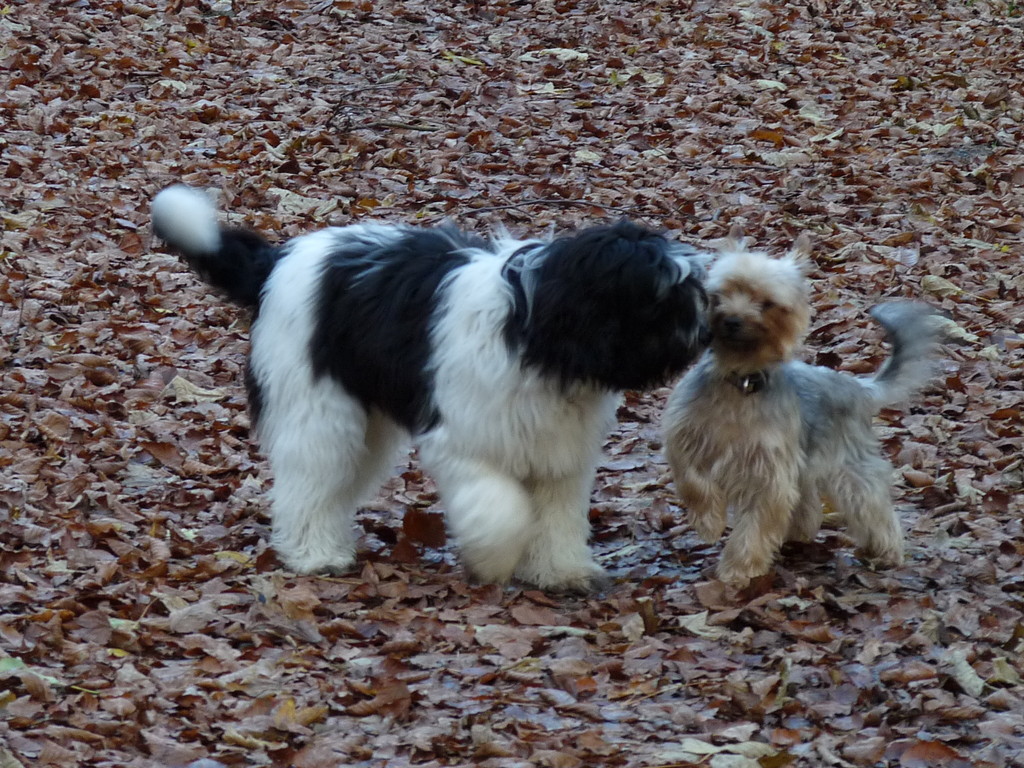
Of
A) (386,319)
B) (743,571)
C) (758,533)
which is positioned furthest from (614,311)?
(743,571)

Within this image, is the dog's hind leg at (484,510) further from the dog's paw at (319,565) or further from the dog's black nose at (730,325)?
→ the dog's black nose at (730,325)

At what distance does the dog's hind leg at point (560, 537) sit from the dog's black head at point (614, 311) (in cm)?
55

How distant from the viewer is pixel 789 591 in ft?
16.9

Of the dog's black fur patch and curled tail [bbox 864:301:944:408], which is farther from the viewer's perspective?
curled tail [bbox 864:301:944:408]

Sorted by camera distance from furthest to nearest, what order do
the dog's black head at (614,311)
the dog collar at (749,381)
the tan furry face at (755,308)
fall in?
the dog collar at (749,381), the tan furry face at (755,308), the dog's black head at (614,311)

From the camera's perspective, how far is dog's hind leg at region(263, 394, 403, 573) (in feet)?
17.6

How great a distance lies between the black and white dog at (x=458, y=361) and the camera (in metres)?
4.74

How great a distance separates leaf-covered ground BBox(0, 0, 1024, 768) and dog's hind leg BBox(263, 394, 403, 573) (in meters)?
0.18

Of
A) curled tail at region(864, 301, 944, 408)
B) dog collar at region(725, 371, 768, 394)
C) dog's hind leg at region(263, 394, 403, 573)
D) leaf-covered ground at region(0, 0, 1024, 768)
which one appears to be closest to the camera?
leaf-covered ground at region(0, 0, 1024, 768)

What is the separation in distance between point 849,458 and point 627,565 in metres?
0.99

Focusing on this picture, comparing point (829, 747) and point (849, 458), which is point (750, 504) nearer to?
point (849, 458)

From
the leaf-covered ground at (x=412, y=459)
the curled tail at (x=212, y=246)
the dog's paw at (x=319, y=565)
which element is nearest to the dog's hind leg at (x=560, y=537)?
the leaf-covered ground at (x=412, y=459)

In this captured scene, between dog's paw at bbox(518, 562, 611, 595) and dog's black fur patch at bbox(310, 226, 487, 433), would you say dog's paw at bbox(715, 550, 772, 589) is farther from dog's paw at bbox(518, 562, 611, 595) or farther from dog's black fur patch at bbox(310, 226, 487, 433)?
dog's black fur patch at bbox(310, 226, 487, 433)

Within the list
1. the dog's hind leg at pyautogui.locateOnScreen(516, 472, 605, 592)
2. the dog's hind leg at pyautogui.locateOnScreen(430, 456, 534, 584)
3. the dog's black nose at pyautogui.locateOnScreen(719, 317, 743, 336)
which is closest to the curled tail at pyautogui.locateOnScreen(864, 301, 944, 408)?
the dog's black nose at pyautogui.locateOnScreen(719, 317, 743, 336)
